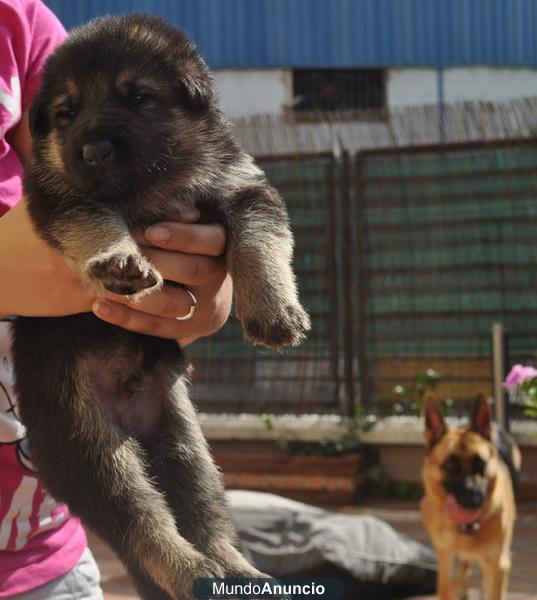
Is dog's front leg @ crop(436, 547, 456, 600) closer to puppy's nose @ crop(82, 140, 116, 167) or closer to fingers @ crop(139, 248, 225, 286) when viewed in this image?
fingers @ crop(139, 248, 225, 286)

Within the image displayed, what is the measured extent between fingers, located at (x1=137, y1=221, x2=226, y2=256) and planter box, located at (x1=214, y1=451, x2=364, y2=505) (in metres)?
7.15

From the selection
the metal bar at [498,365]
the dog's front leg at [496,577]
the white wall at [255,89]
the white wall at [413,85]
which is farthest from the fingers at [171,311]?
the white wall at [413,85]

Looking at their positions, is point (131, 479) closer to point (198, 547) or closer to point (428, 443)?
point (198, 547)

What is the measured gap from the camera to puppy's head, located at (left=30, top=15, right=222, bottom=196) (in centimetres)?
249

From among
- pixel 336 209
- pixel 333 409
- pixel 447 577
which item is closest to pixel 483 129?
pixel 336 209

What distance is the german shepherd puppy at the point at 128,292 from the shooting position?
2.41 m

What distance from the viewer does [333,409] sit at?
985cm

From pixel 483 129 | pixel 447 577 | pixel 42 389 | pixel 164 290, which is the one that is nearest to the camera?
pixel 164 290

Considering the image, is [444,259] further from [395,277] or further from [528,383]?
[528,383]

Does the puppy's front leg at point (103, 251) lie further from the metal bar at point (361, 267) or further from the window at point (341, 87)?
the window at point (341, 87)

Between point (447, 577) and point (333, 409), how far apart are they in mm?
3607

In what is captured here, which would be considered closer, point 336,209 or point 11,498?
point 11,498

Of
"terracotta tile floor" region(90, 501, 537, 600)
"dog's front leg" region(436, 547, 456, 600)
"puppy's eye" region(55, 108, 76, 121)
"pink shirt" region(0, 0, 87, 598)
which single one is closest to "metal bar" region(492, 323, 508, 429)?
"terracotta tile floor" region(90, 501, 537, 600)

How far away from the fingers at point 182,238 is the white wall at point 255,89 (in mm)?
15495
